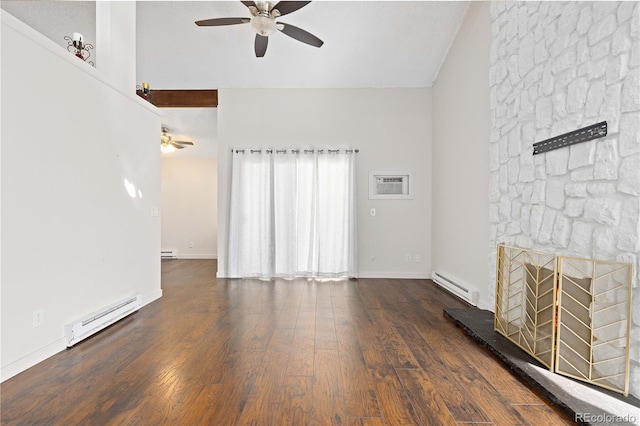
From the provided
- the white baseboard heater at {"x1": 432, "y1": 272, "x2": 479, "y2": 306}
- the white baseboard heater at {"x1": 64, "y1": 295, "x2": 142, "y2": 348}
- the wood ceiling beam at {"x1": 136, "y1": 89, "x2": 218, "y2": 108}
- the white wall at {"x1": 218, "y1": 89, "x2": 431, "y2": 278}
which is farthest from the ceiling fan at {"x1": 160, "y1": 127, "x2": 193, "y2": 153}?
the white baseboard heater at {"x1": 432, "y1": 272, "x2": 479, "y2": 306}

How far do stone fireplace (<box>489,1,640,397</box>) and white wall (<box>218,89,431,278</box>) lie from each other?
83.1 inches

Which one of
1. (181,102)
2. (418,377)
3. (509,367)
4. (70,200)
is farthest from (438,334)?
(181,102)

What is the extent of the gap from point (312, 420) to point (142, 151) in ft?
11.2

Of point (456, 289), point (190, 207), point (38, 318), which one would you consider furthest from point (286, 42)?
point (190, 207)

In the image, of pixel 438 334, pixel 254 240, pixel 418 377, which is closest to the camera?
pixel 418 377

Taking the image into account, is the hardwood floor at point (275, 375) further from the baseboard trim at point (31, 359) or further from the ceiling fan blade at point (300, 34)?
the ceiling fan blade at point (300, 34)

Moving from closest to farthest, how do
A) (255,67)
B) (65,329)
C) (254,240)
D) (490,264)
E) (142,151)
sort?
(65,329) → (490,264) → (142,151) → (255,67) → (254,240)

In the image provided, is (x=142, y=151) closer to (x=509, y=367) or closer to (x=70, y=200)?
(x=70, y=200)

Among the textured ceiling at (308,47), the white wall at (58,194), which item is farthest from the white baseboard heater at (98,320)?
the textured ceiling at (308,47)

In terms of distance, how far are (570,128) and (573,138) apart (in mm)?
91

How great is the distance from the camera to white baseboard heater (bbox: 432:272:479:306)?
12.3 feet

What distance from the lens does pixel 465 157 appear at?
414 cm

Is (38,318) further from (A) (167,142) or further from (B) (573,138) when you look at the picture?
(A) (167,142)

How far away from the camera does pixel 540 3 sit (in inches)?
103
